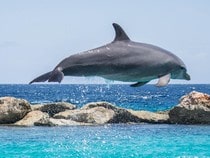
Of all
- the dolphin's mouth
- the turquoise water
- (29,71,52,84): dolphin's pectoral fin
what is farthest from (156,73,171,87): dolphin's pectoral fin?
the turquoise water

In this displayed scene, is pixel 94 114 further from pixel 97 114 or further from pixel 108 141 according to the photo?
pixel 108 141

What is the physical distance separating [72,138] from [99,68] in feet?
55.7

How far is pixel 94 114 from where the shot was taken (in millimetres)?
28312

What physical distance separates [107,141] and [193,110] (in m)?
7.28

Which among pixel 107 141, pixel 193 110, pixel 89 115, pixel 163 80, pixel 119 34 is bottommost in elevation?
pixel 107 141

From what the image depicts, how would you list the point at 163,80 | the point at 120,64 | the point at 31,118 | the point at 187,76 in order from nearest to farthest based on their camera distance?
the point at 120,64, the point at 163,80, the point at 187,76, the point at 31,118

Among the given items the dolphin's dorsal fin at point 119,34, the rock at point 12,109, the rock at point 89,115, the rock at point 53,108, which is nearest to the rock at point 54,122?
the rock at point 89,115

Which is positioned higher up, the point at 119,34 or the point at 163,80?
the point at 119,34

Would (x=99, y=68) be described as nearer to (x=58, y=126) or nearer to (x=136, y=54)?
(x=136, y=54)

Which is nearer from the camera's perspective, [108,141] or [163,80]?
[163,80]

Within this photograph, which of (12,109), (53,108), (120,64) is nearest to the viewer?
(120,64)

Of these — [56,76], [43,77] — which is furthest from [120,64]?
[43,77]

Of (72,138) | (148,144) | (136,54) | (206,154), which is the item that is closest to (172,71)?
(136,54)

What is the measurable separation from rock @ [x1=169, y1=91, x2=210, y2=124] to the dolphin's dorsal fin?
20.1m
